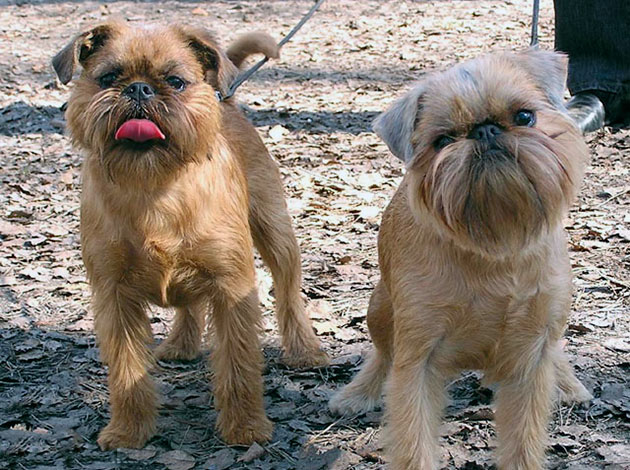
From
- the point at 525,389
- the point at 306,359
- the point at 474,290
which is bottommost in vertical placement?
the point at 306,359

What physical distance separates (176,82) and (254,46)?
120cm

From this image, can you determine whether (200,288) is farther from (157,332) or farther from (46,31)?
(46,31)

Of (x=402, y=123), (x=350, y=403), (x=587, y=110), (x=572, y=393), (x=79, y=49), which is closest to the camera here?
(x=402, y=123)

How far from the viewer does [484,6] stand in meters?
14.3

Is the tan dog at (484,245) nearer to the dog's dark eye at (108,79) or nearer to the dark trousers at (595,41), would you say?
the dog's dark eye at (108,79)

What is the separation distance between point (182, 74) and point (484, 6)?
11.3 meters

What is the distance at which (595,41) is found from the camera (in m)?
7.13

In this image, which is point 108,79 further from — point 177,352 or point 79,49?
point 177,352

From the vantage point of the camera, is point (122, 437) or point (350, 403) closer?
point (122, 437)

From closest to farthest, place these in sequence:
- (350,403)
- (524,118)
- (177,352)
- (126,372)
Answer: (524,118) < (126,372) < (350,403) < (177,352)

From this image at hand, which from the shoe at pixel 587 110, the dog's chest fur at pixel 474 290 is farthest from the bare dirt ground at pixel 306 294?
the dog's chest fur at pixel 474 290

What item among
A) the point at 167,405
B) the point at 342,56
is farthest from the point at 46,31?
the point at 167,405

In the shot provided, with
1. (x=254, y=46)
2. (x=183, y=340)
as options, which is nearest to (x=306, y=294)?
(x=183, y=340)

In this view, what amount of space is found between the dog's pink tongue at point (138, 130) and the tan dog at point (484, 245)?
3.15 ft
